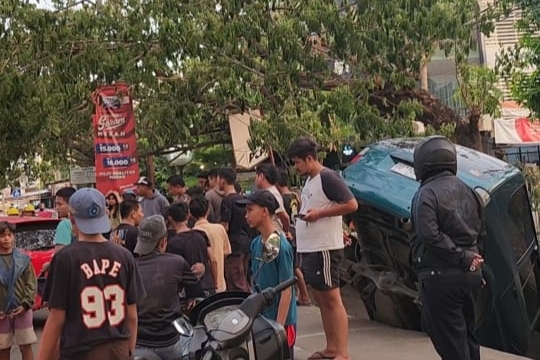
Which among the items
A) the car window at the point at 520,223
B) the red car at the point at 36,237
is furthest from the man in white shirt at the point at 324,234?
the red car at the point at 36,237

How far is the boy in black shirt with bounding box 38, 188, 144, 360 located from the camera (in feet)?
12.5

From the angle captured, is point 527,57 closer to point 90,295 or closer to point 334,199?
point 334,199

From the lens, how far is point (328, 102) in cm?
980

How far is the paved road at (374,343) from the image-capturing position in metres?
6.35

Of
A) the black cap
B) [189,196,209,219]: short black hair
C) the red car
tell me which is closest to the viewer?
the black cap

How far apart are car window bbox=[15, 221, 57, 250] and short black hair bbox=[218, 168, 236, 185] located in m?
2.72

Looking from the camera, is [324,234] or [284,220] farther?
[284,220]

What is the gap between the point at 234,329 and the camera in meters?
3.75

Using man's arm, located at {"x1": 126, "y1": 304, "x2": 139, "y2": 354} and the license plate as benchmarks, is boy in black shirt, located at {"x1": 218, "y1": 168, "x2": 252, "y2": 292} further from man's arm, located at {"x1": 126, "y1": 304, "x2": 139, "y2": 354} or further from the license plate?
man's arm, located at {"x1": 126, "y1": 304, "x2": 139, "y2": 354}

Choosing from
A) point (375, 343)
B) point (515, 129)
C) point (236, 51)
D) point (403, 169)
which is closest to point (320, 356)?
point (375, 343)

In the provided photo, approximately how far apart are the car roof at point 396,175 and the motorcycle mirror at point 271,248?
1.72 m

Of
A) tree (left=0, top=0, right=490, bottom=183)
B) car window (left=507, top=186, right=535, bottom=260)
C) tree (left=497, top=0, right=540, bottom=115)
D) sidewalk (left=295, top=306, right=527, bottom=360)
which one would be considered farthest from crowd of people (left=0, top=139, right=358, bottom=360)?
tree (left=497, top=0, right=540, bottom=115)

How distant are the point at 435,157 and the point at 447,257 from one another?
680 mm

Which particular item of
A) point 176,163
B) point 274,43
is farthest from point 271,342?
point 176,163
